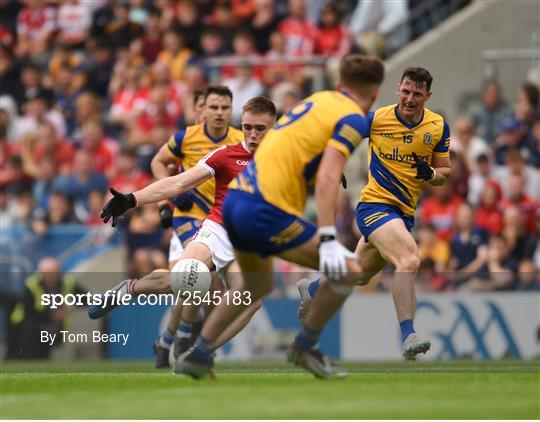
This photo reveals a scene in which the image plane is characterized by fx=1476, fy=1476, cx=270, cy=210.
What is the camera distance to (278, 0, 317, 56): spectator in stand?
21859 millimetres

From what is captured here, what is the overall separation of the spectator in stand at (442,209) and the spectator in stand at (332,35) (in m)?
3.52

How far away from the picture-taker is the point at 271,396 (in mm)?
10008

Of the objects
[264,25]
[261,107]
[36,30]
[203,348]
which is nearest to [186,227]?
[261,107]

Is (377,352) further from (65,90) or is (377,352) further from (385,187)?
(65,90)

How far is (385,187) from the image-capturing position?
13219mm

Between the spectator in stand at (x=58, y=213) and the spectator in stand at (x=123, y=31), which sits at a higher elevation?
the spectator in stand at (x=123, y=31)

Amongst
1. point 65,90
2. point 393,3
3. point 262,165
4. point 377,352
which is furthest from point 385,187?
point 65,90

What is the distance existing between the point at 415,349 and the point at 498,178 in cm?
746

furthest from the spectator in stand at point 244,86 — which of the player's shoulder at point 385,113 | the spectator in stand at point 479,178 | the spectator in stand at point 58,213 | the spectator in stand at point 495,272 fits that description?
the player's shoulder at point 385,113

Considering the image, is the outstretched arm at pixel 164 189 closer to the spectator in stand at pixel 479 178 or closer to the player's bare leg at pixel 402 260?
the player's bare leg at pixel 402 260

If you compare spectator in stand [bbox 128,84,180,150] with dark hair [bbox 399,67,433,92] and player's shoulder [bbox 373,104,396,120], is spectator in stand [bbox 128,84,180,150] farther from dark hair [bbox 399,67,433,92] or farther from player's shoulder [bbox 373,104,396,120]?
dark hair [bbox 399,67,433,92]

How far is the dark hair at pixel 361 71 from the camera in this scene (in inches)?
398

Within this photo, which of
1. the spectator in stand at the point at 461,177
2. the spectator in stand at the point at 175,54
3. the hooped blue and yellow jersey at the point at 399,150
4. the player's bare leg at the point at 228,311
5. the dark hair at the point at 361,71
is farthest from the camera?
the spectator in stand at the point at 175,54

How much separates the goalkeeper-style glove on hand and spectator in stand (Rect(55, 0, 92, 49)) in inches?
634
